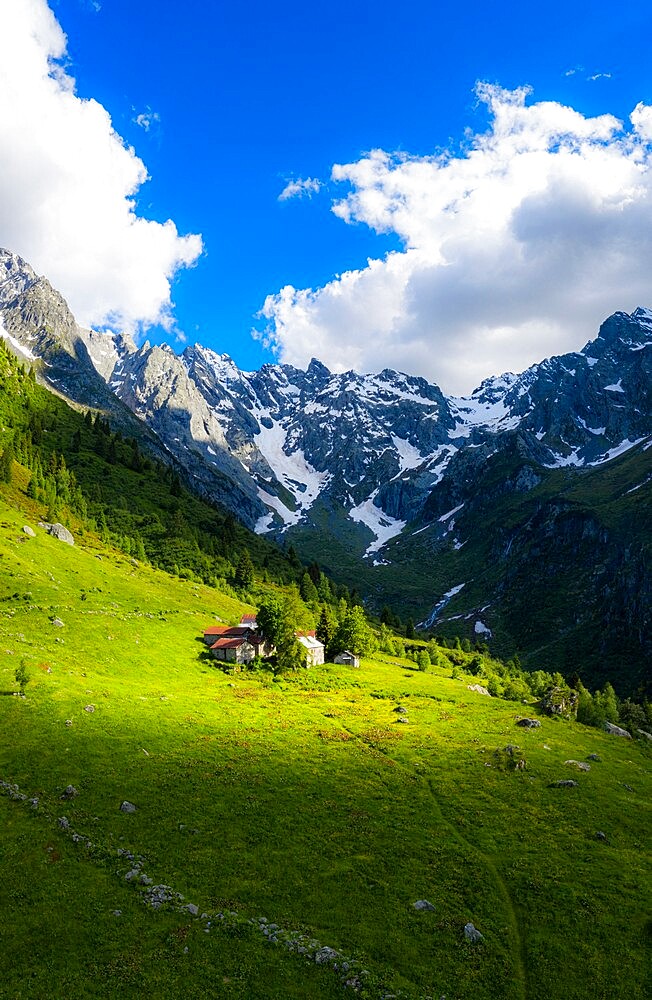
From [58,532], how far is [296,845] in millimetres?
95440

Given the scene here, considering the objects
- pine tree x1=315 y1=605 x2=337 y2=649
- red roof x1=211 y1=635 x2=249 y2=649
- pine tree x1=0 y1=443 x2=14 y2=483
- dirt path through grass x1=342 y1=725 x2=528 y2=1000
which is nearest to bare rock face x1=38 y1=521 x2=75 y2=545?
pine tree x1=0 y1=443 x2=14 y2=483

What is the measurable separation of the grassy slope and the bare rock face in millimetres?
54934

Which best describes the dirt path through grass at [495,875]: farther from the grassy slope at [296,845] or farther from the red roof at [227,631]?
the red roof at [227,631]

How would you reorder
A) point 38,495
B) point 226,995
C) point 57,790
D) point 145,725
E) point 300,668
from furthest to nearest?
point 38,495 → point 300,668 → point 145,725 → point 57,790 → point 226,995

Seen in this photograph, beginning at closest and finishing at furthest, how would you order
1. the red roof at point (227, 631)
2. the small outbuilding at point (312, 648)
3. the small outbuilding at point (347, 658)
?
the red roof at point (227, 631) < the small outbuilding at point (312, 648) < the small outbuilding at point (347, 658)

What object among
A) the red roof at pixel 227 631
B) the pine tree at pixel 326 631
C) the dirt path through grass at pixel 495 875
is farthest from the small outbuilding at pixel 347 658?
the dirt path through grass at pixel 495 875

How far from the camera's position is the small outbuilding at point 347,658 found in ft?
313

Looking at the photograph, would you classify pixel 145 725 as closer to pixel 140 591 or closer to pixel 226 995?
pixel 226 995

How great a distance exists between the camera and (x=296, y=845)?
97.6 ft

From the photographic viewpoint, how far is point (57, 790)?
3056cm

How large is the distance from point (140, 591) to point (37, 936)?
245ft

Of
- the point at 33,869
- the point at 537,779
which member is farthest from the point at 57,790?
the point at 537,779

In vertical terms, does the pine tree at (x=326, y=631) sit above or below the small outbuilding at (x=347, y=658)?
above

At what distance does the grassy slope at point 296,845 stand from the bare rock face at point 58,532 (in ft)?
180
